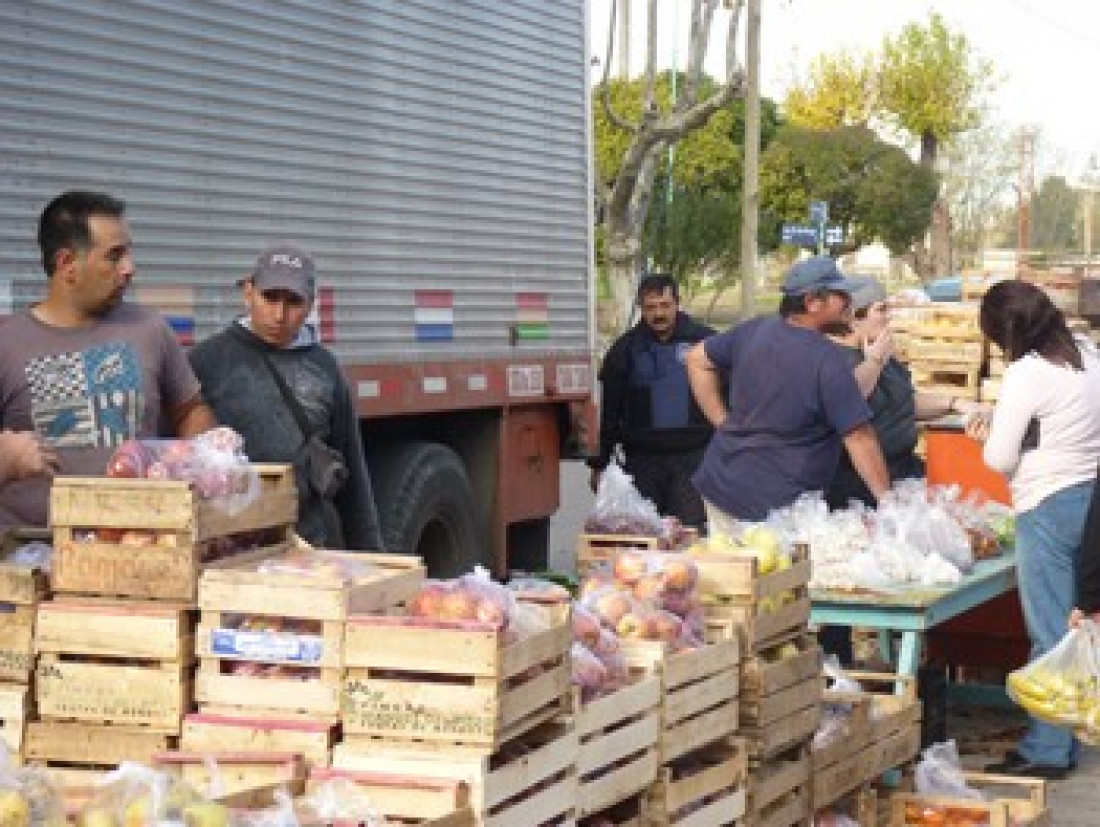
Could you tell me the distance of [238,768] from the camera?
446 cm

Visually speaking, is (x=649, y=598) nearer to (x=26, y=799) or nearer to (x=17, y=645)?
(x=17, y=645)

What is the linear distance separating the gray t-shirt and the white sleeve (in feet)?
12.4

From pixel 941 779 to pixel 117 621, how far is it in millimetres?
3738

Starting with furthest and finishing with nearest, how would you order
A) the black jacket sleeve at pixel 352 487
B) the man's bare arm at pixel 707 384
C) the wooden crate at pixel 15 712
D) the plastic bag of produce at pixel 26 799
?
the man's bare arm at pixel 707 384 → the black jacket sleeve at pixel 352 487 → the wooden crate at pixel 15 712 → the plastic bag of produce at pixel 26 799

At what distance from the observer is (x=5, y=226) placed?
257 inches

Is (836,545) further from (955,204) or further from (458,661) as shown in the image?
(955,204)

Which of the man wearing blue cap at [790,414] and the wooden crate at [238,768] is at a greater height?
the man wearing blue cap at [790,414]

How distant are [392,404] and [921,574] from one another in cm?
233

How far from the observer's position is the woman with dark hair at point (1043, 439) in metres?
8.23

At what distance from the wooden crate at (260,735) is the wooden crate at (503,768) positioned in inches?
1.6

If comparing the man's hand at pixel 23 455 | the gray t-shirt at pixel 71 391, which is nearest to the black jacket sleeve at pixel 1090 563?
the gray t-shirt at pixel 71 391

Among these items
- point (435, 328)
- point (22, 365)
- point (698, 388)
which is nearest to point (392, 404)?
point (435, 328)

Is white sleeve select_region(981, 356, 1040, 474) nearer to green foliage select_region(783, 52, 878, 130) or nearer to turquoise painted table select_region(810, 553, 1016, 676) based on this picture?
turquoise painted table select_region(810, 553, 1016, 676)

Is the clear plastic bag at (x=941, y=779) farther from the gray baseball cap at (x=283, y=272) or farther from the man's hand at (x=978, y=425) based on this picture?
the gray baseball cap at (x=283, y=272)
